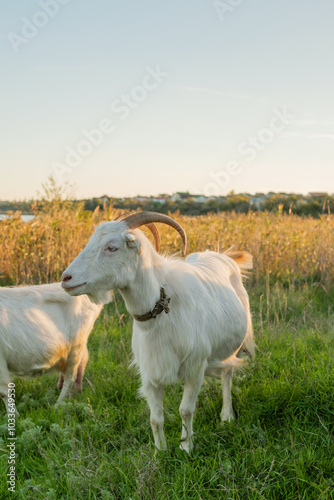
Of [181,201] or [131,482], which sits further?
[181,201]

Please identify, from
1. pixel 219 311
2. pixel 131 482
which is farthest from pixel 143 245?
pixel 131 482

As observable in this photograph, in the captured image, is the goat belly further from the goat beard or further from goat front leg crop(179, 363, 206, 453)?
the goat beard

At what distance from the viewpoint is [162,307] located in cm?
288

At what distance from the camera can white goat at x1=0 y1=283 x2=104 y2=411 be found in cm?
399

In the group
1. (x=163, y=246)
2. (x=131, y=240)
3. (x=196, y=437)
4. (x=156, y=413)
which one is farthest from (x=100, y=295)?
(x=163, y=246)

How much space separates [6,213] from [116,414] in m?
5.66

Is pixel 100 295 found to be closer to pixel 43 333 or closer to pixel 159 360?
pixel 159 360

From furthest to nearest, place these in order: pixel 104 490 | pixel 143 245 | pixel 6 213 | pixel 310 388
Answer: pixel 6 213 < pixel 310 388 < pixel 143 245 < pixel 104 490

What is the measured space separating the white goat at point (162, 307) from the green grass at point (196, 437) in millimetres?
258

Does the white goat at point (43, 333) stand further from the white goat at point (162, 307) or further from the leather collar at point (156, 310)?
the leather collar at point (156, 310)

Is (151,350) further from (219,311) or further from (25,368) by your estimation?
(25,368)

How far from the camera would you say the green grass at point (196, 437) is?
8.54 feet

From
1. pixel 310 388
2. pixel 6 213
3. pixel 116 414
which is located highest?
pixel 6 213

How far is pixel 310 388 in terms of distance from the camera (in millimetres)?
3598
